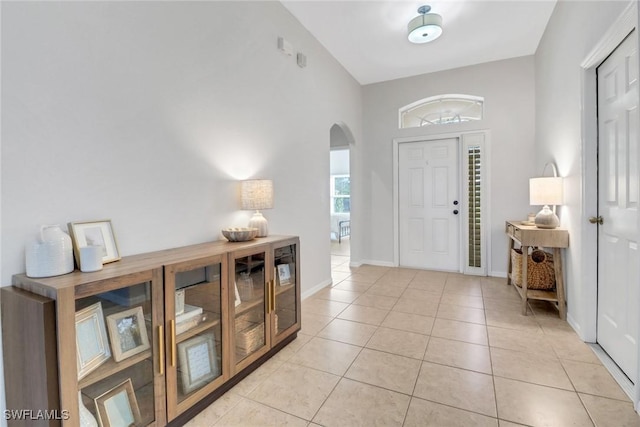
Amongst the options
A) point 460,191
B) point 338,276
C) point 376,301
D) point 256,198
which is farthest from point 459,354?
point 460,191

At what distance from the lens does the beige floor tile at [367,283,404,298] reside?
3475mm

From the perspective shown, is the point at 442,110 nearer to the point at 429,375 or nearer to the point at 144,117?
the point at 429,375

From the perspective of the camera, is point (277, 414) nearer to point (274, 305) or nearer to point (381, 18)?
point (274, 305)

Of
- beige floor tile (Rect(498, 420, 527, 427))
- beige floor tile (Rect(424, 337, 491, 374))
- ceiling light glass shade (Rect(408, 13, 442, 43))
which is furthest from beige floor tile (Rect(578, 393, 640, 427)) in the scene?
ceiling light glass shade (Rect(408, 13, 442, 43))

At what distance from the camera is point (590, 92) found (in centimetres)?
225

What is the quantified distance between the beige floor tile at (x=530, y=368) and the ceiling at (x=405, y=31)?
311 cm

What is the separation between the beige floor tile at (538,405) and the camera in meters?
1.50

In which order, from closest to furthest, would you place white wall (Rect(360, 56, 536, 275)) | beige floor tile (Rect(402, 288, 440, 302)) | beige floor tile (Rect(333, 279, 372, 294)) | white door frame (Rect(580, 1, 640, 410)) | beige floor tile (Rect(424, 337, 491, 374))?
beige floor tile (Rect(424, 337, 491, 374))
white door frame (Rect(580, 1, 640, 410))
beige floor tile (Rect(402, 288, 440, 302))
beige floor tile (Rect(333, 279, 372, 294))
white wall (Rect(360, 56, 536, 275))

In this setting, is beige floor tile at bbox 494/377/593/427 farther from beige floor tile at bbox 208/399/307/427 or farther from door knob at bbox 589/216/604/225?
door knob at bbox 589/216/604/225

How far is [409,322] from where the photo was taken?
8.84 ft

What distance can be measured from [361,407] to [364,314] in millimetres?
1292

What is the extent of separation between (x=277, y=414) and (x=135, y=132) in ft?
5.60

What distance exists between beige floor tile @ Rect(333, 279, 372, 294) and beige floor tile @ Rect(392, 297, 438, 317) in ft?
1.75

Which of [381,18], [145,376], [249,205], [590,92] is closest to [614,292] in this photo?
[590,92]
